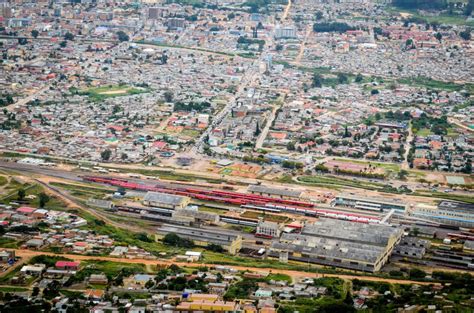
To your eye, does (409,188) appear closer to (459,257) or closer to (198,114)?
(459,257)

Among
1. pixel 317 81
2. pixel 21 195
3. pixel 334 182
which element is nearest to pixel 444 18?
pixel 317 81

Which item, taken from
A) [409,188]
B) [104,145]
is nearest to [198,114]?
[104,145]

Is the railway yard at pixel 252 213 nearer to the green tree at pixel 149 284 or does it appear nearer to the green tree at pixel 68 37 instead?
the green tree at pixel 149 284

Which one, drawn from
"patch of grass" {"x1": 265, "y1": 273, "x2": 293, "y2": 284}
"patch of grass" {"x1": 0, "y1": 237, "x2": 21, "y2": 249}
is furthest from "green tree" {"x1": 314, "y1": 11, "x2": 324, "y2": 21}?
"patch of grass" {"x1": 265, "y1": 273, "x2": 293, "y2": 284}

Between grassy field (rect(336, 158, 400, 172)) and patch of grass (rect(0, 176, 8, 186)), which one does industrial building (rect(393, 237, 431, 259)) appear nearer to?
grassy field (rect(336, 158, 400, 172))

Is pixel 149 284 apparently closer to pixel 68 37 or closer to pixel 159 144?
pixel 159 144
